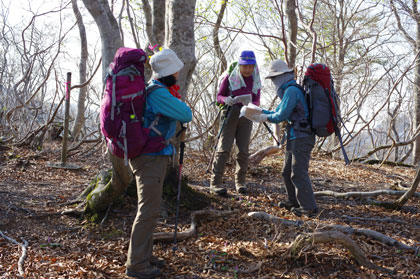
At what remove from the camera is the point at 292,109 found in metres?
4.03

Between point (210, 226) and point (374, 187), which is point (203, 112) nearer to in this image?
point (374, 187)

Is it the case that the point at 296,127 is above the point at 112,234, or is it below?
above

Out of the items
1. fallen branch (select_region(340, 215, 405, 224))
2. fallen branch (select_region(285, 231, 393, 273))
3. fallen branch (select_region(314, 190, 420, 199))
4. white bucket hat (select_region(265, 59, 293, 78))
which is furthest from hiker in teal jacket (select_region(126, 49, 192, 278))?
fallen branch (select_region(314, 190, 420, 199))

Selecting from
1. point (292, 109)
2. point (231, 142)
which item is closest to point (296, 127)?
point (292, 109)

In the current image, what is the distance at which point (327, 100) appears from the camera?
3988mm

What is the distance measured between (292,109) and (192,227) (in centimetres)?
178

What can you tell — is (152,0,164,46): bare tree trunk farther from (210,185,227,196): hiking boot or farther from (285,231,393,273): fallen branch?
(285,231,393,273): fallen branch

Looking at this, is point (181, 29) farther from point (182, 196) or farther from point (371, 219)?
point (371, 219)

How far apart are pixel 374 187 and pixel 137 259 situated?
4.78 m

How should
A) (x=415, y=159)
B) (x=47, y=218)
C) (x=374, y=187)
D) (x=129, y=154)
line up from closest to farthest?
(x=129, y=154) → (x=47, y=218) → (x=374, y=187) → (x=415, y=159)

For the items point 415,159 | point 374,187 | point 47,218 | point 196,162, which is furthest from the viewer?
point 415,159

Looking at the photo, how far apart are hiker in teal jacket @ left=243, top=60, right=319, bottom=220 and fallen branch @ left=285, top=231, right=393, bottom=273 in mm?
1213

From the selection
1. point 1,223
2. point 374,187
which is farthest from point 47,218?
point 374,187

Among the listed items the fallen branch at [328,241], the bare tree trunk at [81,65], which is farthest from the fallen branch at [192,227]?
the bare tree trunk at [81,65]
